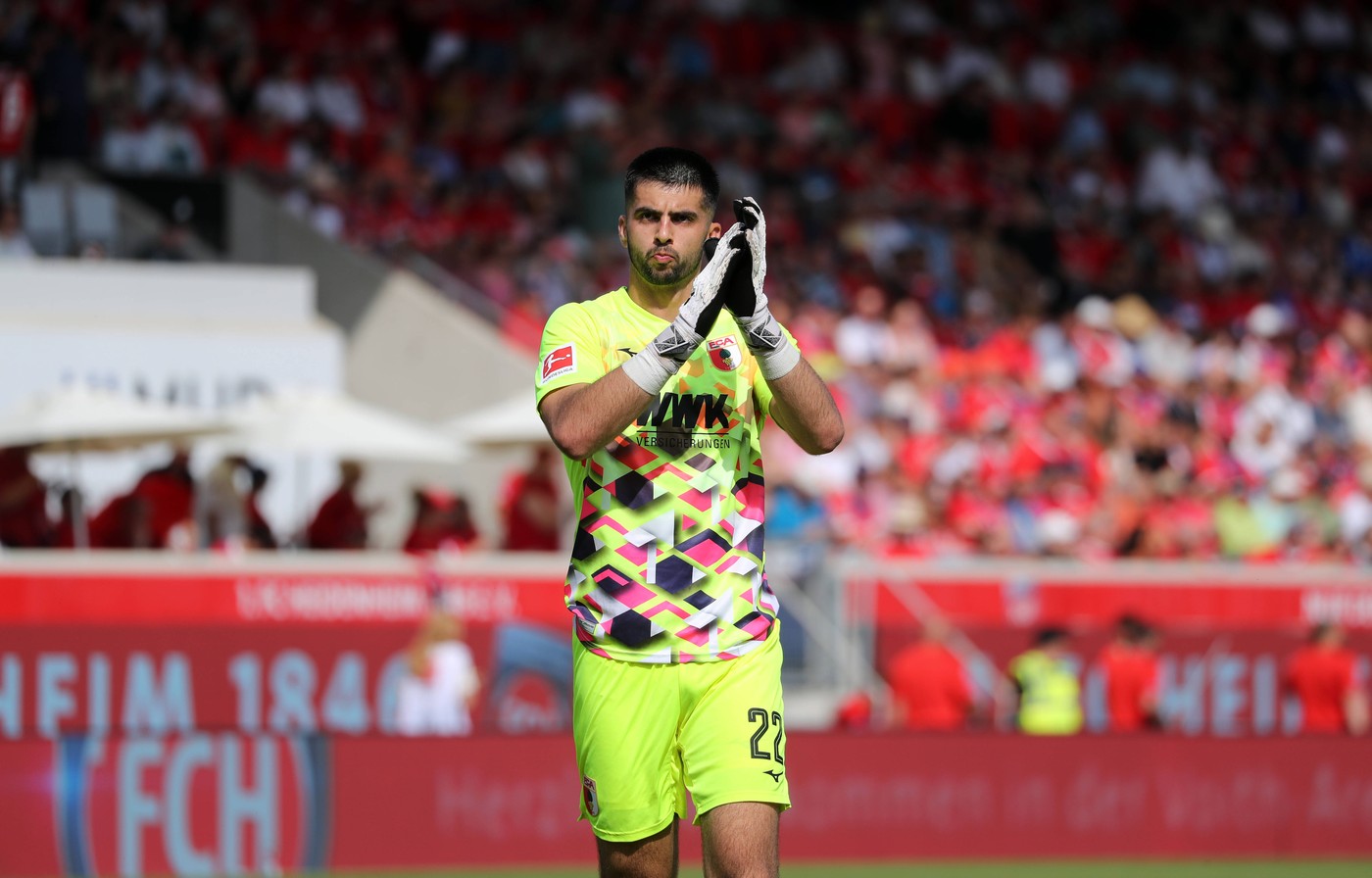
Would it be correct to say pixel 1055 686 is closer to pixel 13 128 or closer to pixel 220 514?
pixel 220 514

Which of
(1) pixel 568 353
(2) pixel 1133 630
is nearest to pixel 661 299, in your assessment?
(1) pixel 568 353

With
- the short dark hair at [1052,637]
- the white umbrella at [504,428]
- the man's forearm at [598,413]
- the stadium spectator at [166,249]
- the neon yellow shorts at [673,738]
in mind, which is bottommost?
the short dark hair at [1052,637]

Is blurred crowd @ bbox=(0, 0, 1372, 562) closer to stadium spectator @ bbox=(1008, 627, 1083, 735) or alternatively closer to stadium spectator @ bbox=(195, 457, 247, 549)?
stadium spectator @ bbox=(1008, 627, 1083, 735)

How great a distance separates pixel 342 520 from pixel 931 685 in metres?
4.24

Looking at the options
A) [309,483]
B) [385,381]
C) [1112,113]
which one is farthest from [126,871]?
[1112,113]

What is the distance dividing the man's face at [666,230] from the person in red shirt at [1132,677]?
1015 centimetres

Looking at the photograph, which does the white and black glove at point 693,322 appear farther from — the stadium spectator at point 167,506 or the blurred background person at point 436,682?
the stadium spectator at point 167,506

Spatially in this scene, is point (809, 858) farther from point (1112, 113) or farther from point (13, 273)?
point (1112, 113)

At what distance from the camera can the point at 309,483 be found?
1777 centimetres

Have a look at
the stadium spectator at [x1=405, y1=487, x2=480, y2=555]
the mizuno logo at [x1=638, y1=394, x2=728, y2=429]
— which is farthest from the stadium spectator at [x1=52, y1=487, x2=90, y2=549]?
the mizuno logo at [x1=638, y1=394, x2=728, y2=429]

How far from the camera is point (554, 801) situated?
12.2 metres

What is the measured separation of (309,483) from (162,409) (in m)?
2.85

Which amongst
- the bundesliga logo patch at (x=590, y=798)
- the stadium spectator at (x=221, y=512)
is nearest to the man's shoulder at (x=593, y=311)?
the bundesliga logo patch at (x=590, y=798)

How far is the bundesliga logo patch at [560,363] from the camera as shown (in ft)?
17.4
